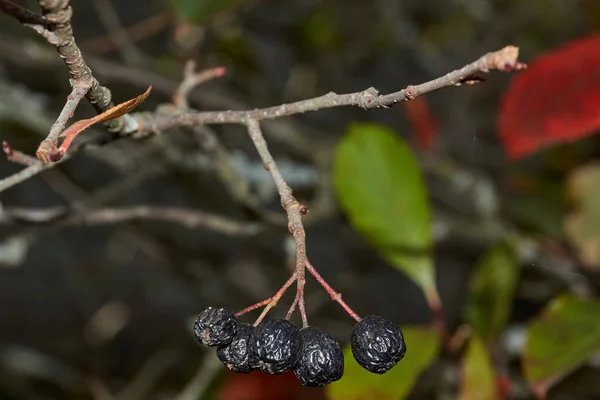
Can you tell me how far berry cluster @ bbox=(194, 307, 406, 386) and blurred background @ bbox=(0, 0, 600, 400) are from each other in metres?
0.42

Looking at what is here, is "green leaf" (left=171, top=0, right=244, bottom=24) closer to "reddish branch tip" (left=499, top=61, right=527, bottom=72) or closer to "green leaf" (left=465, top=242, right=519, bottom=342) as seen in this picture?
"green leaf" (left=465, top=242, right=519, bottom=342)

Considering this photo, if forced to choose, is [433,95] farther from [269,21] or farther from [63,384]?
[63,384]

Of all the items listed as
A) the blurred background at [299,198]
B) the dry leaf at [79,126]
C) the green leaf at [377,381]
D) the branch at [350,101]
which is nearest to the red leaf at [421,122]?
the blurred background at [299,198]

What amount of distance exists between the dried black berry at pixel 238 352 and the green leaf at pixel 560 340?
0.60 metres

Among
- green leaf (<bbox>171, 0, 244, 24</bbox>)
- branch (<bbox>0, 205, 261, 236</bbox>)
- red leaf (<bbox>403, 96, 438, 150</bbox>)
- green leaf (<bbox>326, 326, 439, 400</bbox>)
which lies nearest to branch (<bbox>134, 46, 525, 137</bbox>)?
branch (<bbox>0, 205, 261, 236</bbox>)

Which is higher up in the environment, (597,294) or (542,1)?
(542,1)

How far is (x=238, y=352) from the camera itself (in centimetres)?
63

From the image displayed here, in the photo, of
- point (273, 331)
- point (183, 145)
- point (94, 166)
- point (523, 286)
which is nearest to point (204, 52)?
point (183, 145)

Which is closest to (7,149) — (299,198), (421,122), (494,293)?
(494,293)

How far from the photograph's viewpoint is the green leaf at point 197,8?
1.29 metres

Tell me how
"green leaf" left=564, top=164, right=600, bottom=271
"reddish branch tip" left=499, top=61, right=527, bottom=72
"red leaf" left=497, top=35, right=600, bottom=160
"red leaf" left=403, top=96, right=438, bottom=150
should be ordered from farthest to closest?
"red leaf" left=403, top=96, right=438, bottom=150 → "green leaf" left=564, top=164, right=600, bottom=271 → "red leaf" left=497, top=35, right=600, bottom=160 → "reddish branch tip" left=499, top=61, right=527, bottom=72

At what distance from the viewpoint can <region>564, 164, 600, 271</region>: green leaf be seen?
1518mm

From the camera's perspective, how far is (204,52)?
6.50 ft

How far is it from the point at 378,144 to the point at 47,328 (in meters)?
1.77
